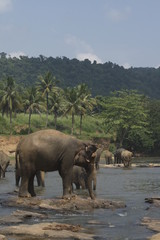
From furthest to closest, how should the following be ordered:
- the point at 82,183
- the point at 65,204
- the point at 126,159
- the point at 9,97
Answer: the point at 9,97 → the point at 126,159 → the point at 82,183 → the point at 65,204

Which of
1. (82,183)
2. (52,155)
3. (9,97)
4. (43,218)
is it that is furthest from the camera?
(9,97)

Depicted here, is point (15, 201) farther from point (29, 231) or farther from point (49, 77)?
point (49, 77)

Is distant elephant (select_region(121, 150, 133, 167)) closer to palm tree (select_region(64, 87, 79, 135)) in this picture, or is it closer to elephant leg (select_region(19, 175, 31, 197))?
elephant leg (select_region(19, 175, 31, 197))

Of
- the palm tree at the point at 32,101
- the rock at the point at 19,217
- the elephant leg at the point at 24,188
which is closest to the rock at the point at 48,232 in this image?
the rock at the point at 19,217

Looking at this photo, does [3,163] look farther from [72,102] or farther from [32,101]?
[72,102]

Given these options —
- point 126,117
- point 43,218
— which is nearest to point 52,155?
point 43,218

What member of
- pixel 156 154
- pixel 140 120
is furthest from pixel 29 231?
pixel 156 154

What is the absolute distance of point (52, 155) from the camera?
58.6 feet

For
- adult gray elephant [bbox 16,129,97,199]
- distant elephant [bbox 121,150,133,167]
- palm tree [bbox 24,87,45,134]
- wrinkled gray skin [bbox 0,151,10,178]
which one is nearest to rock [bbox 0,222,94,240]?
adult gray elephant [bbox 16,129,97,199]

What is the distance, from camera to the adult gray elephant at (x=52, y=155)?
703 inches

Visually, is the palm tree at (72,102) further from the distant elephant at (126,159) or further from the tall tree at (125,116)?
the distant elephant at (126,159)

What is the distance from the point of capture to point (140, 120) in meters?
92.3

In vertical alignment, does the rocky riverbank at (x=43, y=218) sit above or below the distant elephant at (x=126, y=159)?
below

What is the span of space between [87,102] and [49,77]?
9.33 meters
